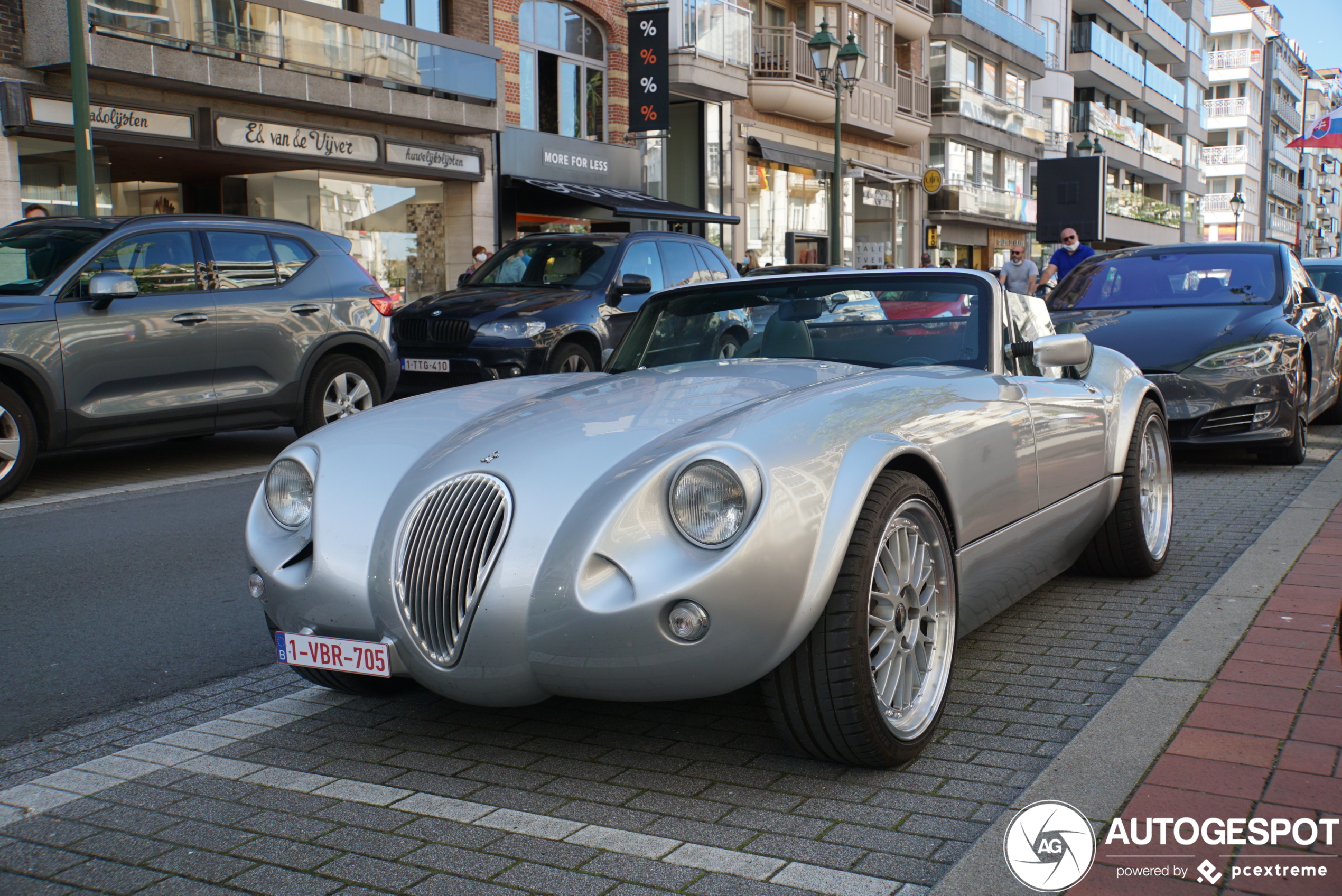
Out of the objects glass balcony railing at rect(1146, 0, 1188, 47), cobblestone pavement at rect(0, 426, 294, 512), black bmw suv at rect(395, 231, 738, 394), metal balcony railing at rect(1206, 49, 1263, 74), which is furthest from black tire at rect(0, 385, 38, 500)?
metal balcony railing at rect(1206, 49, 1263, 74)

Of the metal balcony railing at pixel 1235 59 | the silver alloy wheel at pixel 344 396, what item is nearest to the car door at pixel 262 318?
the silver alloy wheel at pixel 344 396

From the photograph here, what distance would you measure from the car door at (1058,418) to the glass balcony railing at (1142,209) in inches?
2018

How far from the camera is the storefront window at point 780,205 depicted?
30328mm

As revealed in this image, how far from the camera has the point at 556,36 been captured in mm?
24109

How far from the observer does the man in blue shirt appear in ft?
49.1

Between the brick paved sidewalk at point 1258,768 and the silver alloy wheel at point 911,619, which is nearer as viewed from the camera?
the brick paved sidewalk at point 1258,768

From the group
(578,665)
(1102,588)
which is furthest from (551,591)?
(1102,588)

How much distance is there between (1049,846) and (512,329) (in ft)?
29.5

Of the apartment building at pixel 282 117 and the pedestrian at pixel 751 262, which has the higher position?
the apartment building at pixel 282 117

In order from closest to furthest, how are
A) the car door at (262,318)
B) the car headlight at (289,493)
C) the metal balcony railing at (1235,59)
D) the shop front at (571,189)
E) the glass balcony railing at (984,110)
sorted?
the car headlight at (289,493)
the car door at (262,318)
the shop front at (571,189)
the glass balcony railing at (984,110)
the metal balcony railing at (1235,59)

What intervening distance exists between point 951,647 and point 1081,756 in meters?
0.48

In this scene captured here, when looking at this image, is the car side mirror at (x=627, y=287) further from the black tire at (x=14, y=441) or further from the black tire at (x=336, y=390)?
the black tire at (x=14, y=441)

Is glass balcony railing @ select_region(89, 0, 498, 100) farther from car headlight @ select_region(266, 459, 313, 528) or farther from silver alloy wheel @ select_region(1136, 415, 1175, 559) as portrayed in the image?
silver alloy wheel @ select_region(1136, 415, 1175, 559)

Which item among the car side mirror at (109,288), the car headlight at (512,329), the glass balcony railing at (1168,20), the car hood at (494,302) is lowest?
the car headlight at (512,329)
